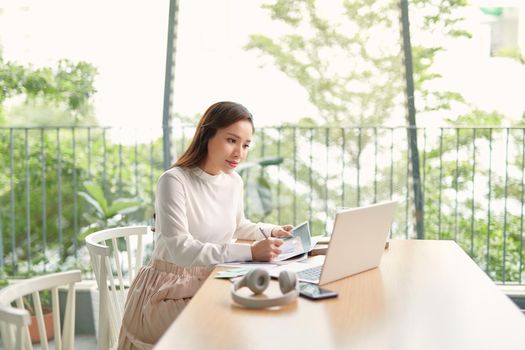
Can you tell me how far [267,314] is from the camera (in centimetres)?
157

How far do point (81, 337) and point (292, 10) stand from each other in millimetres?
2190

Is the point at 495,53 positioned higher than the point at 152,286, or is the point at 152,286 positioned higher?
the point at 495,53

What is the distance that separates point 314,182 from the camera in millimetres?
4473

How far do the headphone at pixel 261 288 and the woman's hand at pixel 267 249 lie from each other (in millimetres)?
336

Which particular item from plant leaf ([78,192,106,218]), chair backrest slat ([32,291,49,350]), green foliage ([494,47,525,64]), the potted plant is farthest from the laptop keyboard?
green foliage ([494,47,525,64])

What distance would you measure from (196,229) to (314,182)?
224 centimetres

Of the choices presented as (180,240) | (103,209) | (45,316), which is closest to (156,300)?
(180,240)

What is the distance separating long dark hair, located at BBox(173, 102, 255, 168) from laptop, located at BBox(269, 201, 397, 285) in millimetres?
521

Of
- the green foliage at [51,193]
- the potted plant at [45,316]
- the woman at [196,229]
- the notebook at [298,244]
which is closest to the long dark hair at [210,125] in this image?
the woman at [196,229]

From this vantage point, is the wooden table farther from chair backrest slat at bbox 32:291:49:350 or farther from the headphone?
chair backrest slat at bbox 32:291:49:350

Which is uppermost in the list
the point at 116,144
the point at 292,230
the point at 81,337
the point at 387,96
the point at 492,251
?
the point at 387,96

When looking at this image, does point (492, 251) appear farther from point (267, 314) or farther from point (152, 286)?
point (267, 314)

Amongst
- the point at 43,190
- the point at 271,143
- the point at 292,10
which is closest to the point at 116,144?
the point at 43,190

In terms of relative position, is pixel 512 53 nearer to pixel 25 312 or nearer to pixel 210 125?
pixel 210 125
